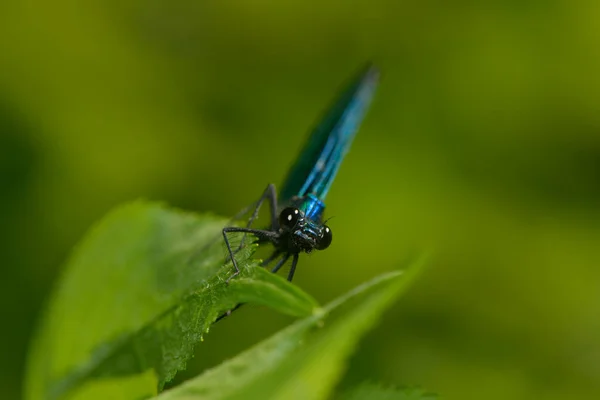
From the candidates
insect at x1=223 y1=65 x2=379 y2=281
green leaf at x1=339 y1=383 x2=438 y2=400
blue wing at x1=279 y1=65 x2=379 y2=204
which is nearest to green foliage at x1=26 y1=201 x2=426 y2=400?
green leaf at x1=339 y1=383 x2=438 y2=400

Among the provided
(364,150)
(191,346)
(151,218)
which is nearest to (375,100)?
(364,150)

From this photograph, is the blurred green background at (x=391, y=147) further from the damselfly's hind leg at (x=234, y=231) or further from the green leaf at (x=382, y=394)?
the green leaf at (x=382, y=394)

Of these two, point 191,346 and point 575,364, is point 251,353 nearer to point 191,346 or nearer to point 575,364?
point 191,346

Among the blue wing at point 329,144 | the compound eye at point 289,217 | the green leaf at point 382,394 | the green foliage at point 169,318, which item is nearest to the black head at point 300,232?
the compound eye at point 289,217

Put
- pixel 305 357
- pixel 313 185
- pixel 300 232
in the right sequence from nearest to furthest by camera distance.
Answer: pixel 305 357, pixel 300 232, pixel 313 185

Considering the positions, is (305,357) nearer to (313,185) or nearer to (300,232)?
(300,232)

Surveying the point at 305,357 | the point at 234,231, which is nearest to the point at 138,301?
the point at 234,231
